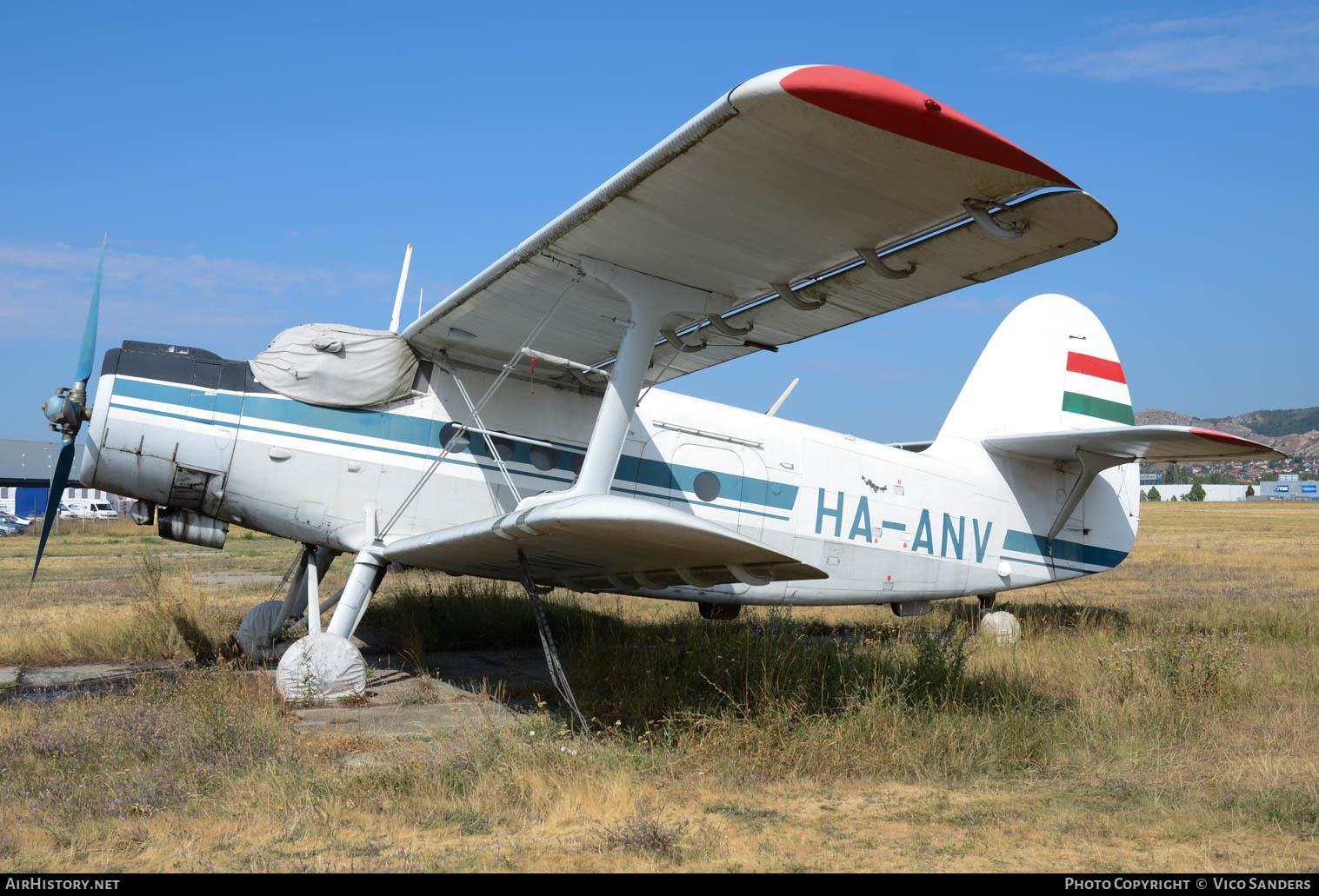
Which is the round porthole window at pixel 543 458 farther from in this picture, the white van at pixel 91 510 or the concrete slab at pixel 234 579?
the white van at pixel 91 510

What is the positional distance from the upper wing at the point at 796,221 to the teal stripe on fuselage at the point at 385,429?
2.69ft

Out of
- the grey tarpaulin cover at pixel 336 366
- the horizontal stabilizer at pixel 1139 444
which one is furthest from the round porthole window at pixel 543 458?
the horizontal stabilizer at pixel 1139 444

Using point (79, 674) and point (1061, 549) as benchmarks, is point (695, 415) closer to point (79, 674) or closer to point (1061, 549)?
point (1061, 549)

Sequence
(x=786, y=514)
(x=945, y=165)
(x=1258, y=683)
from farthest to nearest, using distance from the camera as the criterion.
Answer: (x=786, y=514)
(x=1258, y=683)
(x=945, y=165)

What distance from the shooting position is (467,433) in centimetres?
787

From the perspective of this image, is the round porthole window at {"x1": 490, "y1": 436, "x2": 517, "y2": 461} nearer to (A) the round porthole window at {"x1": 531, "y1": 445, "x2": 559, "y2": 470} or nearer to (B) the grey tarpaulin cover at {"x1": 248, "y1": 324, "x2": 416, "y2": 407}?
(A) the round porthole window at {"x1": 531, "y1": 445, "x2": 559, "y2": 470}

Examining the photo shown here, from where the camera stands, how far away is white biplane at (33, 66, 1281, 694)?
15.4ft

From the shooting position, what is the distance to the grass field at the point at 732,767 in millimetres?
3850

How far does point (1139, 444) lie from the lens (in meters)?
9.32

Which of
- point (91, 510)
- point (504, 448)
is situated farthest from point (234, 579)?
point (91, 510)

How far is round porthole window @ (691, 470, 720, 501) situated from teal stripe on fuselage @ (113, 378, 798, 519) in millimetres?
41

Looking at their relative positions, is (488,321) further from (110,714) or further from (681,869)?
(681,869)

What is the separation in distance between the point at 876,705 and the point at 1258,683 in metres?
3.68

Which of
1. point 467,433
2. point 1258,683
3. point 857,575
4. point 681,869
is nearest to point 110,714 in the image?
point 467,433
